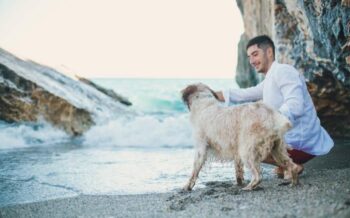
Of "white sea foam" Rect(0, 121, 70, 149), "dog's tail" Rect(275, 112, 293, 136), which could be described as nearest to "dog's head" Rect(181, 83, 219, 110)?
"dog's tail" Rect(275, 112, 293, 136)

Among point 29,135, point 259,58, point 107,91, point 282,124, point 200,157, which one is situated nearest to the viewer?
point 282,124

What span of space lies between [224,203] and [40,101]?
9.74 metres

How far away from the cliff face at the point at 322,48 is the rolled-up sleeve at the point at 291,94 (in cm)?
115


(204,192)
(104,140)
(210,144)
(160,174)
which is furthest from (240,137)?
(104,140)

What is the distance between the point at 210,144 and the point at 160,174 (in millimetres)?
2183

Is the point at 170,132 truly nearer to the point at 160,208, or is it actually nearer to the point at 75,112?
the point at 75,112

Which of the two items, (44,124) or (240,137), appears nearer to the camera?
(240,137)

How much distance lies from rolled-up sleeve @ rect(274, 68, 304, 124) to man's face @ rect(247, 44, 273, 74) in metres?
0.41

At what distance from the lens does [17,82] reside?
12164mm

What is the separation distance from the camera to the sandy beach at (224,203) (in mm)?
Answer: 3320

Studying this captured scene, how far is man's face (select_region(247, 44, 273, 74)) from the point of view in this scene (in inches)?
200

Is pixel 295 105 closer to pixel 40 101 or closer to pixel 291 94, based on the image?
pixel 291 94

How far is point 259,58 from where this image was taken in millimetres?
5105

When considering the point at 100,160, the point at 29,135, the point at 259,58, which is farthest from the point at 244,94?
the point at 29,135
